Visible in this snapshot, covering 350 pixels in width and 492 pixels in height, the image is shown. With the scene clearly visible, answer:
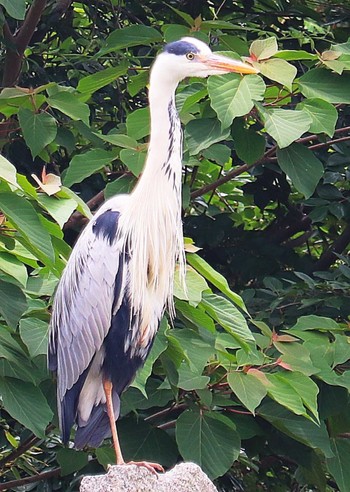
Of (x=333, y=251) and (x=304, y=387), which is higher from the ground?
(x=304, y=387)

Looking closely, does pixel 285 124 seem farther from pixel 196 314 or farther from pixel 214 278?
pixel 196 314

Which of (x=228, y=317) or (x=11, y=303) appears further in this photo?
(x=228, y=317)

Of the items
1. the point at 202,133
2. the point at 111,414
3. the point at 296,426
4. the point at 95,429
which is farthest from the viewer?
the point at 296,426

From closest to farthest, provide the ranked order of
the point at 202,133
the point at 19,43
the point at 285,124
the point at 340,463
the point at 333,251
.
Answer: the point at 285,124
the point at 202,133
the point at 340,463
the point at 19,43
the point at 333,251

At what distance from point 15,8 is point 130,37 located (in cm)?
48

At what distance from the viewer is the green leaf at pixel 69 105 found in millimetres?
3861

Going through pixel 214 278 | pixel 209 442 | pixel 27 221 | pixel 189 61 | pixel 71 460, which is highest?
pixel 189 61

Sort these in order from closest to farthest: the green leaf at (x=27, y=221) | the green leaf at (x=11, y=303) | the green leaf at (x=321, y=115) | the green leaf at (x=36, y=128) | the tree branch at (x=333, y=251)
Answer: the green leaf at (x=27, y=221) < the green leaf at (x=11, y=303) < the green leaf at (x=321, y=115) < the green leaf at (x=36, y=128) < the tree branch at (x=333, y=251)

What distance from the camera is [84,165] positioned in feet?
12.9

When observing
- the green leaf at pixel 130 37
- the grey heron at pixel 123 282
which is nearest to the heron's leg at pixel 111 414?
the grey heron at pixel 123 282

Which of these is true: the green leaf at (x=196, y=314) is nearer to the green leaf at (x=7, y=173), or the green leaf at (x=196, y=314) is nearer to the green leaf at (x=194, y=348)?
the green leaf at (x=194, y=348)

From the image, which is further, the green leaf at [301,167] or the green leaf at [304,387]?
the green leaf at [301,167]

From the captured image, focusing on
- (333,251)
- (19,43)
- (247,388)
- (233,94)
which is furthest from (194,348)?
(333,251)

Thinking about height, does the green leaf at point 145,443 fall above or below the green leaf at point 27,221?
below
